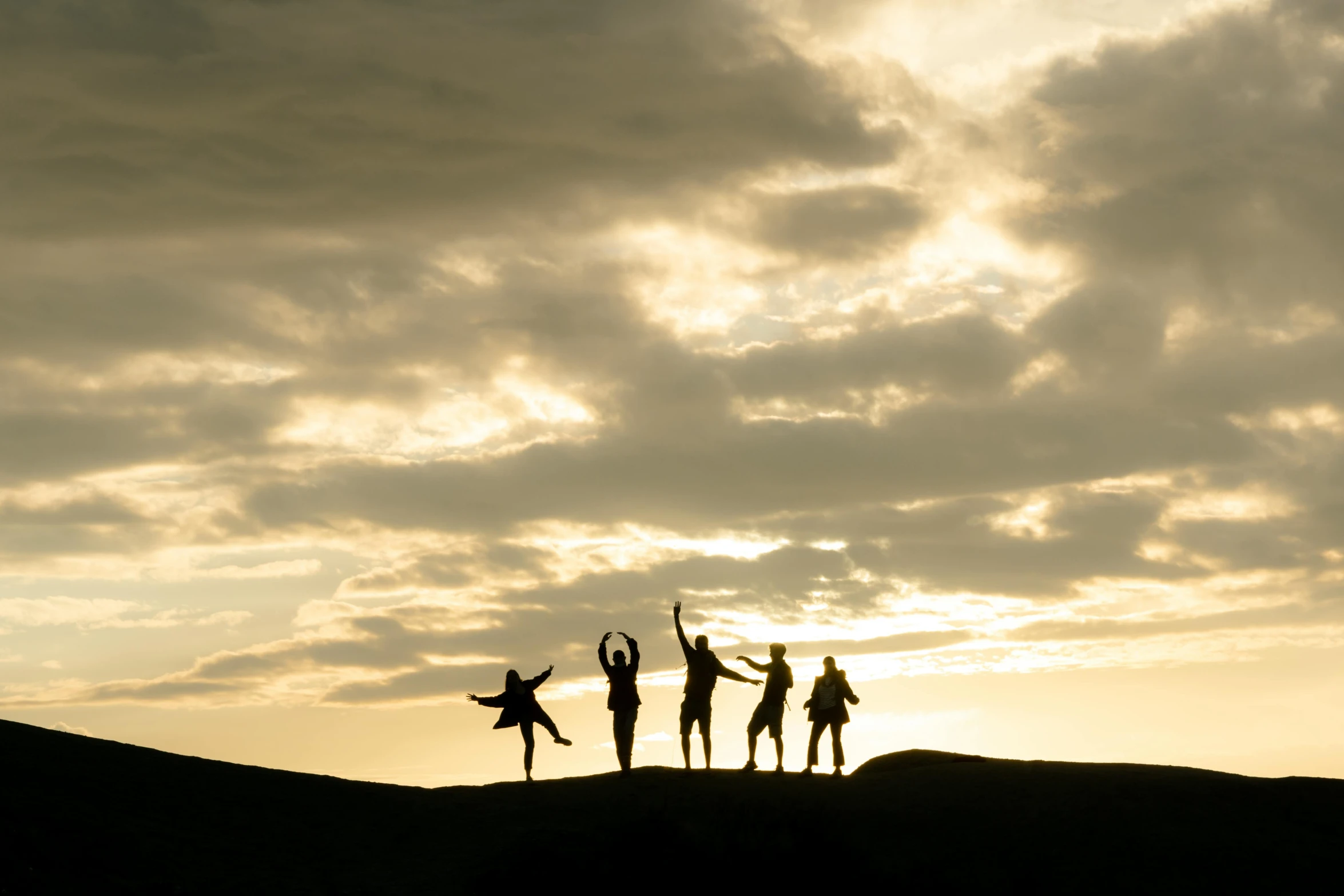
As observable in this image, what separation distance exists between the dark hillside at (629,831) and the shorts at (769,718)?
99 centimetres

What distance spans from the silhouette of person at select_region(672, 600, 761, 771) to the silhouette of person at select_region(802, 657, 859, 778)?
1.69 meters

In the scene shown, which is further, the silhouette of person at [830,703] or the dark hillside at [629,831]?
the silhouette of person at [830,703]

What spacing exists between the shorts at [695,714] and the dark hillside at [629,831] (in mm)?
1029

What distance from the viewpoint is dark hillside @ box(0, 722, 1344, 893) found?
22312mm

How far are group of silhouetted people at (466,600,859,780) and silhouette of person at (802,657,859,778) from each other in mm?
12

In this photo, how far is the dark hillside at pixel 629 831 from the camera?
73.2ft

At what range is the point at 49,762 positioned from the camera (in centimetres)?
2530

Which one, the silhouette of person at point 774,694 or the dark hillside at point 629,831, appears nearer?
the dark hillside at point 629,831

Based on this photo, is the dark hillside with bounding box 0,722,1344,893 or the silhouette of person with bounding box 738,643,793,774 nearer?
the dark hillside with bounding box 0,722,1344,893

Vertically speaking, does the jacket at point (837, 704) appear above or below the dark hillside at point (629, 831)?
above

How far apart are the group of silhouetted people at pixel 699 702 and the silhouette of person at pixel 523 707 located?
1 cm

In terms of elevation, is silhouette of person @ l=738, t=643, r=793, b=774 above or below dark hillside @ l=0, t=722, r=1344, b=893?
above

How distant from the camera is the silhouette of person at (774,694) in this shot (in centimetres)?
2772

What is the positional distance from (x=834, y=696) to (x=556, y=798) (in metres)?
5.96
